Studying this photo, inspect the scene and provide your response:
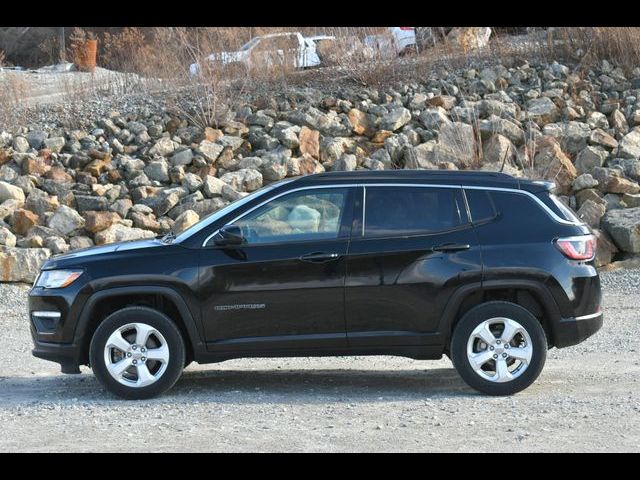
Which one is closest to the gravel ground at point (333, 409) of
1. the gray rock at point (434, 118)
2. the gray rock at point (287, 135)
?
the gray rock at point (287, 135)

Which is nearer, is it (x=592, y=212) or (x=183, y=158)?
(x=592, y=212)

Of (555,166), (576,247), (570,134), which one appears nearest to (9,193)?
(555,166)

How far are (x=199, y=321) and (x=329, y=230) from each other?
1.28 metres

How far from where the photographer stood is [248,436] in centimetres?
728

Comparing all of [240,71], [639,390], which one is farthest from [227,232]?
[240,71]

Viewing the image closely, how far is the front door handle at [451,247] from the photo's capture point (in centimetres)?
859

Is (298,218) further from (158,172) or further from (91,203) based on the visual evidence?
(158,172)

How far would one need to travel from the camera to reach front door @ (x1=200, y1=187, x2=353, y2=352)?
858cm

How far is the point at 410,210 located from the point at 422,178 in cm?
30

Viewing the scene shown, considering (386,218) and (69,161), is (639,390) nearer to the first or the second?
(386,218)

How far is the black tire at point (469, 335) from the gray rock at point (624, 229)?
9431mm

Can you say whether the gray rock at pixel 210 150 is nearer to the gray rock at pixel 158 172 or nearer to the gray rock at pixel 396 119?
the gray rock at pixel 158 172

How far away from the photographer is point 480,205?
8.79 metres

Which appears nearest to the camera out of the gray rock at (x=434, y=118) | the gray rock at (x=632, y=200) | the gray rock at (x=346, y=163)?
the gray rock at (x=632, y=200)
